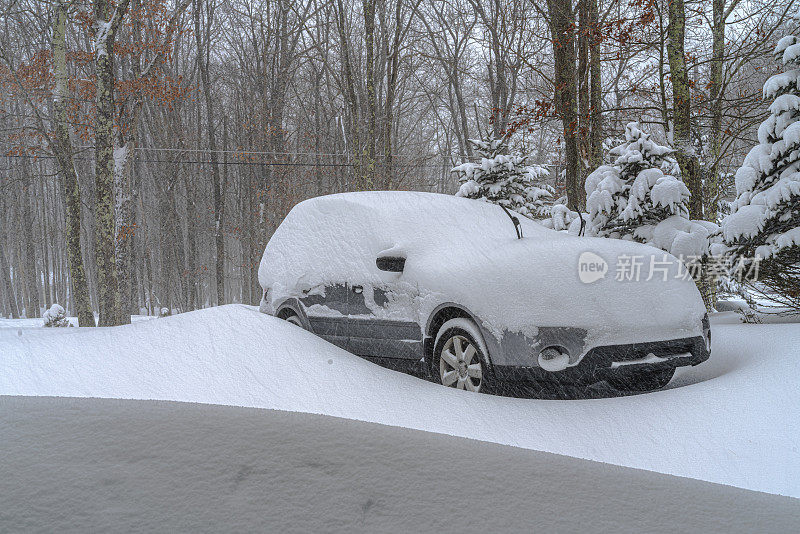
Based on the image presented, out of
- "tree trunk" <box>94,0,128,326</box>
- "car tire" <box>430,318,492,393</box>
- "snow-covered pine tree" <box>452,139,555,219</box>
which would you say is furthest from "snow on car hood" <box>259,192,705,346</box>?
"tree trunk" <box>94,0,128,326</box>

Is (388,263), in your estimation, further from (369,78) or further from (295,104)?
(295,104)

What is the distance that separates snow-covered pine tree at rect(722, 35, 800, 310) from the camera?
723 cm

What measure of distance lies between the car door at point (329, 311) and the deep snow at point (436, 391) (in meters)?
0.22

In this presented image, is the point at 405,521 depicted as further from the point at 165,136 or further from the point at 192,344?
the point at 165,136

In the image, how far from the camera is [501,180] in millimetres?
15367

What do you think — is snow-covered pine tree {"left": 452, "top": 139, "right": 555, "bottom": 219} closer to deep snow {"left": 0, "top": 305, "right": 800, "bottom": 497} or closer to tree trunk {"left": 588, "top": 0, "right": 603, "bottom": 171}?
tree trunk {"left": 588, "top": 0, "right": 603, "bottom": 171}

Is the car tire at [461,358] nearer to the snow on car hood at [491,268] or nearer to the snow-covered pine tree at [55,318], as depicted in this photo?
the snow on car hood at [491,268]

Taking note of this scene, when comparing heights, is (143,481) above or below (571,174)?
below

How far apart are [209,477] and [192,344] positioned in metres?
2.87

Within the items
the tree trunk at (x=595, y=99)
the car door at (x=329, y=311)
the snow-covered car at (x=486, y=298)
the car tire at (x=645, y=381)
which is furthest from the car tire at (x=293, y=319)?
the tree trunk at (x=595, y=99)

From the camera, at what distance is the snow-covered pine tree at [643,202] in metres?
9.05

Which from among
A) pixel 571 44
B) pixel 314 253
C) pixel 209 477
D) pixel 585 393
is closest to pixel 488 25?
pixel 571 44

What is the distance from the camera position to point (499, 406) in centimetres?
483

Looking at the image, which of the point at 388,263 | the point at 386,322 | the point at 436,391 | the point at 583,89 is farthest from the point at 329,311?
the point at 583,89
